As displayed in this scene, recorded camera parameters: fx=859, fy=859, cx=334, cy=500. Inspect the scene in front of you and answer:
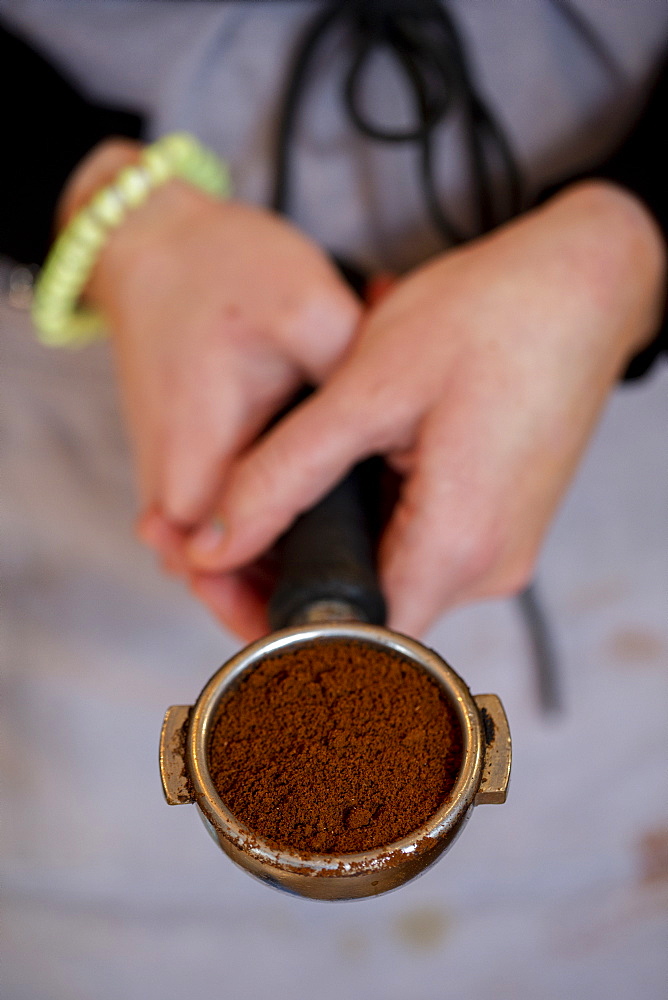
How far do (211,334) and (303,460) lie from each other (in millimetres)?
114

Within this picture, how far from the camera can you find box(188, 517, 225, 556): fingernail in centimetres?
41

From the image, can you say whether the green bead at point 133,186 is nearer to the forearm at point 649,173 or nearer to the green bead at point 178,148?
the green bead at point 178,148

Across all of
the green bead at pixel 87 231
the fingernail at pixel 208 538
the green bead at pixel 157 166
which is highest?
the green bead at pixel 157 166

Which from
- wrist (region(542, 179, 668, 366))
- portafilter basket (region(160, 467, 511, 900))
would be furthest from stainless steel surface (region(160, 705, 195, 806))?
wrist (region(542, 179, 668, 366))

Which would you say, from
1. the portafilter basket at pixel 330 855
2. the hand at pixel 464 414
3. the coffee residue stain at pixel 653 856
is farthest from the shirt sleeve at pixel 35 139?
the coffee residue stain at pixel 653 856

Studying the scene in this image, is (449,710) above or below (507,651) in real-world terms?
above

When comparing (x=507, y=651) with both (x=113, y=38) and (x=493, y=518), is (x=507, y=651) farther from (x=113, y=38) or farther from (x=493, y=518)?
(x=113, y=38)

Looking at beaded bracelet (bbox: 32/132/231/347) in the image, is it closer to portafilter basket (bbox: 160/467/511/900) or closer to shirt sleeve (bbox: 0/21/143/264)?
shirt sleeve (bbox: 0/21/143/264)

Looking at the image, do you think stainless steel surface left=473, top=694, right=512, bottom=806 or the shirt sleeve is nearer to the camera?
stainless steel surface left=473, top=694, right=512, bottom=806

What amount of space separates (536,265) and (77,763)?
0.42 meters

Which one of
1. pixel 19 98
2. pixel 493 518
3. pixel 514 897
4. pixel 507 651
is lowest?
pixel 514 897

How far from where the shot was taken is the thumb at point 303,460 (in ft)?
1.21

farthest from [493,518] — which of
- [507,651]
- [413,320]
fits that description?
[507,651]

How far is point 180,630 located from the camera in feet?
1.88
